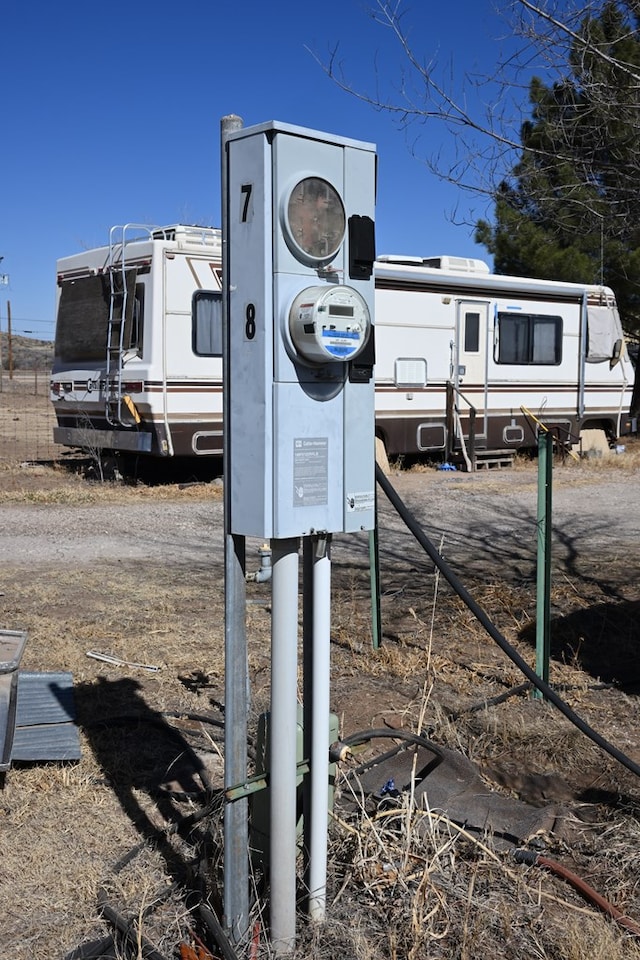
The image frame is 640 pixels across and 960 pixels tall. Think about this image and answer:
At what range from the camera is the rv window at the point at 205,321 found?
1045 centimetres

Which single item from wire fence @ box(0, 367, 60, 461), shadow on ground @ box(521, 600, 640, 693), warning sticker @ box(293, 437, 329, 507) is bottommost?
shadow on ground @ box(521, 600, 640, 693)

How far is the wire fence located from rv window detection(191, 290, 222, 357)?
4389 millimetres

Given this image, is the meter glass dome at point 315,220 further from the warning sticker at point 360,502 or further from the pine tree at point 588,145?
the pine tree at point 588,145

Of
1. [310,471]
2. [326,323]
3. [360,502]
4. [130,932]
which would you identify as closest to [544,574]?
[360,502]

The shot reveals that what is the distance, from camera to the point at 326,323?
2.38 meters

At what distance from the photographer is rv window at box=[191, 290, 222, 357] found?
34.3ft

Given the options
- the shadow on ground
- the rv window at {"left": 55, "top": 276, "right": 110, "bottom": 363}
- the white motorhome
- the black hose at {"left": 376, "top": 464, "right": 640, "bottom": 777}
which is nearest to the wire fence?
the rv window at {"left": 55, "top": 276, "right": 110, "bottom": 363}

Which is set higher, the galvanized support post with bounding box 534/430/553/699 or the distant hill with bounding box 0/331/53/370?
the distant hill with bounding box 0/331/53/370

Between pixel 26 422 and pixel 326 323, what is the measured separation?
19.8 m

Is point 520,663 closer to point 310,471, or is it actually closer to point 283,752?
point 283,752

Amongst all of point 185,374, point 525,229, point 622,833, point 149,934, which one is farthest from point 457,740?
point 185,374

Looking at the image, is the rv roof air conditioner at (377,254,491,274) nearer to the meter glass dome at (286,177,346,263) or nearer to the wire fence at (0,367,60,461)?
the wire fence at (0,367,60,461)

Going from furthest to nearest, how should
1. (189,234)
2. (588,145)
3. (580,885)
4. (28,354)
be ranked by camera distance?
(28,354)
(189,234)
(588,145)
(580,885)

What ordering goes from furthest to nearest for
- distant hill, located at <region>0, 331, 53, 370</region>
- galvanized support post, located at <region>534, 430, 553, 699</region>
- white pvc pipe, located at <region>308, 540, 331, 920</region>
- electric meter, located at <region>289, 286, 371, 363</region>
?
distant hill, located at <region>0, 331, 53, 370</region> < galvanized support post, located at <region>534, 430, 553, 699</region> < white pvc pipe, located at <region>308, 540, 331, 920</region> < electric meter, located at <region>289, 286, 371, 363</region>
